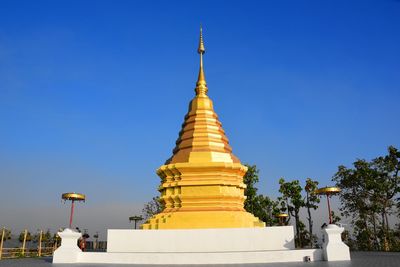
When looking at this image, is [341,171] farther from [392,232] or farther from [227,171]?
[227,171]

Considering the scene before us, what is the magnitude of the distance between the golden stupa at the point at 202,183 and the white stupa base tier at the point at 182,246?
179cm

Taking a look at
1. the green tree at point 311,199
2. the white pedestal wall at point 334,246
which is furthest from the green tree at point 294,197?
the white pedestal wall at point 334,246

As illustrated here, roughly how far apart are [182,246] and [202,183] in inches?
166

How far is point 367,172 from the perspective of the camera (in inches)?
1122

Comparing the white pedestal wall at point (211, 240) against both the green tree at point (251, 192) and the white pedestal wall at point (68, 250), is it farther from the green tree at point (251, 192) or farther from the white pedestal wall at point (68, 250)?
the green tree at point (251, 192)

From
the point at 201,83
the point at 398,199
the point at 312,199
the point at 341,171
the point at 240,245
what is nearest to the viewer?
the point at 240,245

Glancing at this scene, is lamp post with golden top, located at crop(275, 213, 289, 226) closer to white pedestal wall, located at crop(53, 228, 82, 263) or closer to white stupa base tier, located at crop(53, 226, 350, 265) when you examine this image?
white stupa base tier, located at crop(53, 226, 350, 265)

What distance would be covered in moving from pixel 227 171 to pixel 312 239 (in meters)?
17.7

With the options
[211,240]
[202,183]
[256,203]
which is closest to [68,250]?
[211,240]

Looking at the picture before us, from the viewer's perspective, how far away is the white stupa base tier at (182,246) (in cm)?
1375

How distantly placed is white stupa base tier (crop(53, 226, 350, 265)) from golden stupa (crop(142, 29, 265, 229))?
5.89ft

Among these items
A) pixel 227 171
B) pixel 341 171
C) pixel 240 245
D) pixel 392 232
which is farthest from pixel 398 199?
pixel 240 245

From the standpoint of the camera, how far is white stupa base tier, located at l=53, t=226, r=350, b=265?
45.1 feet

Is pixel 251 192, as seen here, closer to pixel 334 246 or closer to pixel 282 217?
pixel 282 217
